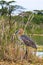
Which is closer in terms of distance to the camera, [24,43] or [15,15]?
[24,43]

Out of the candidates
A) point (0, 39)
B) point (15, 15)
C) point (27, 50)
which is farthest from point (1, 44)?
point (15, 15)

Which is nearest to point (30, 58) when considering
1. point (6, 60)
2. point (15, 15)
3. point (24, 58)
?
point (24, 58)

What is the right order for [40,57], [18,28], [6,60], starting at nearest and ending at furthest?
[6,60], [40,57], [18,28]

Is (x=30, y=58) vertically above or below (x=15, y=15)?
below

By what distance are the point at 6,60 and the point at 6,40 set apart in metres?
0.46

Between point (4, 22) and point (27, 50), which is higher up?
point (4, 22)

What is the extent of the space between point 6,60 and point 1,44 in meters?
0.37

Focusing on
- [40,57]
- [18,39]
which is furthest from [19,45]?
[40,57]

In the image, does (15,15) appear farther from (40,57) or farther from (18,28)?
(40,57)

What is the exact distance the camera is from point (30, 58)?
21.1 feet

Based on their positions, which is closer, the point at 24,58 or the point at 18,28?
the point at 24,58

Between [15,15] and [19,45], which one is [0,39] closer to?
[19,45]

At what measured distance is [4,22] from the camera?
6672 mm

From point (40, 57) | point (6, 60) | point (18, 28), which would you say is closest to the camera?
point (6, 60)
